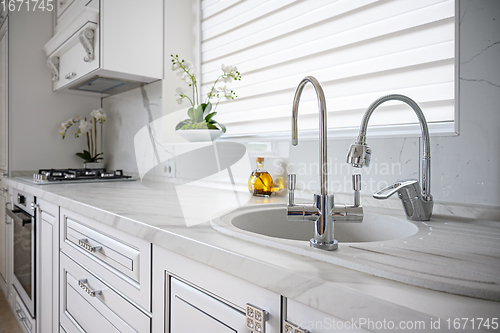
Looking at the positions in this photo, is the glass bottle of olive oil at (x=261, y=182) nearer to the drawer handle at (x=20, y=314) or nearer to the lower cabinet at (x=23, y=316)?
the lower cabinet at (x=23, y=316)

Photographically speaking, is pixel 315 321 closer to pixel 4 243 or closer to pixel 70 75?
pixel 70 75

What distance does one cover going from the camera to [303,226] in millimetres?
1071

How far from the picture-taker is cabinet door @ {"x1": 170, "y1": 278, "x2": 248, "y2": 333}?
24.7 inches

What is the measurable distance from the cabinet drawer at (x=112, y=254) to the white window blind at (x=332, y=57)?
91cm

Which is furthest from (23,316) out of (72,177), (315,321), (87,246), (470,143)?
(470,143)

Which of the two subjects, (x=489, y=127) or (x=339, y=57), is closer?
(x=489, y=127)

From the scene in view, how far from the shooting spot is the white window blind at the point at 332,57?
3.61 feet

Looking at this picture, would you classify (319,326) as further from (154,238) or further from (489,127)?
(489,127)

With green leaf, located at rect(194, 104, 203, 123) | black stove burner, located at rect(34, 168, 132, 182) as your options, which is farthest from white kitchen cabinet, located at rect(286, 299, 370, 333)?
black stove burner, located at rect(34, 168, 132, 182)

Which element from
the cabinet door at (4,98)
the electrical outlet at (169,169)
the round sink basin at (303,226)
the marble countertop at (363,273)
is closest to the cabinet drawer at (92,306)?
the marble countertop at (363,273)

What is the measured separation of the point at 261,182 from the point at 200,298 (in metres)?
0.72

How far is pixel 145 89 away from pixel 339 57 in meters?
1.37

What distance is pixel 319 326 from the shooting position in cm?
49

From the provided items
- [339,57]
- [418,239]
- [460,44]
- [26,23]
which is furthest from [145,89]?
[418,239]
